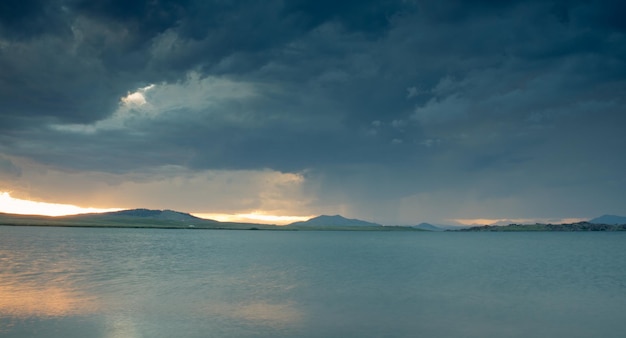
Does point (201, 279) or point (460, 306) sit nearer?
point (460, 306)

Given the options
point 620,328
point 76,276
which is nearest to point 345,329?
point 620,328

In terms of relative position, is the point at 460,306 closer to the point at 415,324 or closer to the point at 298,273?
the point at 415,324

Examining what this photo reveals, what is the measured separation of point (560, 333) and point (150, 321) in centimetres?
2126

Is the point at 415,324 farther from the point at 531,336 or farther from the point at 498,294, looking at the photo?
the point at 498,294

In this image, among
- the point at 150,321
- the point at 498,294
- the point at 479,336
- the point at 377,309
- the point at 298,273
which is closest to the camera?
the point at 479,336

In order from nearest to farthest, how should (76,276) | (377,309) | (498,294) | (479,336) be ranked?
(479,336) → (377,309) → (498,294) → (76,276)

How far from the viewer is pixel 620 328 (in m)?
23.3

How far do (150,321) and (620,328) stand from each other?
990 inches

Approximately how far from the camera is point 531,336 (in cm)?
2128

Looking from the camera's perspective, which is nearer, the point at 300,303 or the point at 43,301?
the point at 43,301

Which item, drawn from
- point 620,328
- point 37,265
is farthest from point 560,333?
point 37,265

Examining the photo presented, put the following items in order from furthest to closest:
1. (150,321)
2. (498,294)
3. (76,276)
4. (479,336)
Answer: (76,276)
(498,294)
(150,321)
(479,336)

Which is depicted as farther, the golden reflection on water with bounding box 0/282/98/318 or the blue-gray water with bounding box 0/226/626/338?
the golden reflection on water with bounding box 0/282/98/318

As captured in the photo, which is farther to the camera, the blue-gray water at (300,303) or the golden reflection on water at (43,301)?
the golden reflection on water at (43,301)
